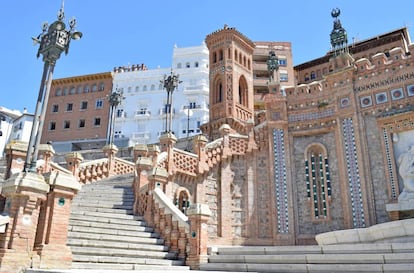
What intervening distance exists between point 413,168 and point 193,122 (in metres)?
38.8

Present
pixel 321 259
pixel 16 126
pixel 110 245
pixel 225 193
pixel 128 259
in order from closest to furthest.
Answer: pixel 321 259 → pixel 128 259 → pixel 110 245 → pixel 225 193 → pixel 16 126

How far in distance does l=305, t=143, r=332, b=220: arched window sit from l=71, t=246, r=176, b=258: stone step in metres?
9.15

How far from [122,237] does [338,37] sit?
15822mm

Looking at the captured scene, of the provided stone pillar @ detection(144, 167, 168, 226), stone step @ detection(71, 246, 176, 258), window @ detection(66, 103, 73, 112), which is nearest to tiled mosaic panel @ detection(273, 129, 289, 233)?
stone pillar @ detection(144, 167, 168, 226)

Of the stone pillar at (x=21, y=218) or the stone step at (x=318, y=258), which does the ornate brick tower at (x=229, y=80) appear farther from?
the stone pillar at (x=21, y=218)

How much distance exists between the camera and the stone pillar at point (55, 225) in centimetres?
815

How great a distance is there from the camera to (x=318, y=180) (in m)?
17.9

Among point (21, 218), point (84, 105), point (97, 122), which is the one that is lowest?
point (21, 218)

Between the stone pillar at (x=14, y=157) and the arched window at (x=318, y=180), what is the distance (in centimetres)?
1240

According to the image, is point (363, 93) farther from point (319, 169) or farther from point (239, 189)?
point (239, 189)

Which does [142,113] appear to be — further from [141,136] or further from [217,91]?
[217,91]

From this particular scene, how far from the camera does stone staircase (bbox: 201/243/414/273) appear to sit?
27.0 feet

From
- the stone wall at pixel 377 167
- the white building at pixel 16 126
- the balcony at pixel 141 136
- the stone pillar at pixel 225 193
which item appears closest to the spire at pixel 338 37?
the stone wall at pixel 377 167

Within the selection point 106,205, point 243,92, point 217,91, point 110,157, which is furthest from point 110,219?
point 243,92
